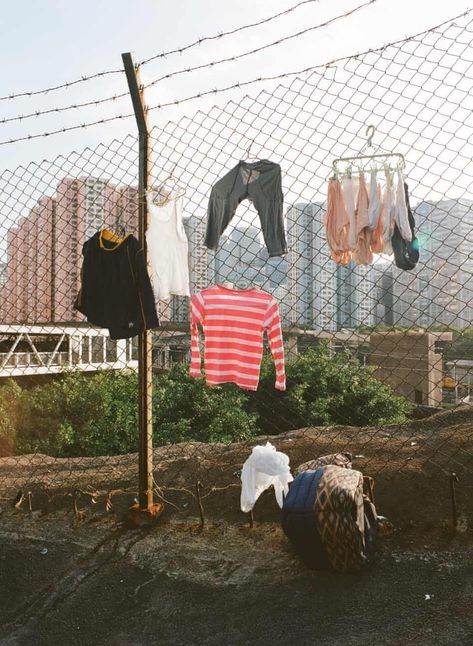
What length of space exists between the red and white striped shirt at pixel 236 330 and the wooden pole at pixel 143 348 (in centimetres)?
39

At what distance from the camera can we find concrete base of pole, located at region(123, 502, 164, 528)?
10.5ft

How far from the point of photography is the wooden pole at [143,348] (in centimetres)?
324

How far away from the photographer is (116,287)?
3.33m

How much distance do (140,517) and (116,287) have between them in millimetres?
1523

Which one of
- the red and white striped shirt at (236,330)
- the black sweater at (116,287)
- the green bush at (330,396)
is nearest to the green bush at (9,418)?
the green bush at (330,396)

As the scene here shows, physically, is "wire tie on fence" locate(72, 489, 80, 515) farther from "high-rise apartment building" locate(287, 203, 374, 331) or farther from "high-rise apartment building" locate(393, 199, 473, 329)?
"high-rise apartment building" locate(393, 199, 473, 329)

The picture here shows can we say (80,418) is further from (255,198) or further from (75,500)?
(255,198)

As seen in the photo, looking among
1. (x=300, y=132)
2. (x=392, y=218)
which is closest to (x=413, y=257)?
(x=392, y=218)

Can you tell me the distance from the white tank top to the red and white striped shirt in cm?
24

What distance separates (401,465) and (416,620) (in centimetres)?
130

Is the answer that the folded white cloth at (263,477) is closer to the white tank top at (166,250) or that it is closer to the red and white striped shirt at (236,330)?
the red and white striped shirt at (236,330)

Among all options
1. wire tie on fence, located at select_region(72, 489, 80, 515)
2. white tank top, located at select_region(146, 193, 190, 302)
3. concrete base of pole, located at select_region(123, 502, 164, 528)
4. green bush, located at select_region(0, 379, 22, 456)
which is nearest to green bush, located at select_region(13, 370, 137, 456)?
green bush, located at select_region(0, 379, 22, 456)

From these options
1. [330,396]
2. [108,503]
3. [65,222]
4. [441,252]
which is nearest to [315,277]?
[441,252]

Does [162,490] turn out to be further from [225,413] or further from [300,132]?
[225,413]
